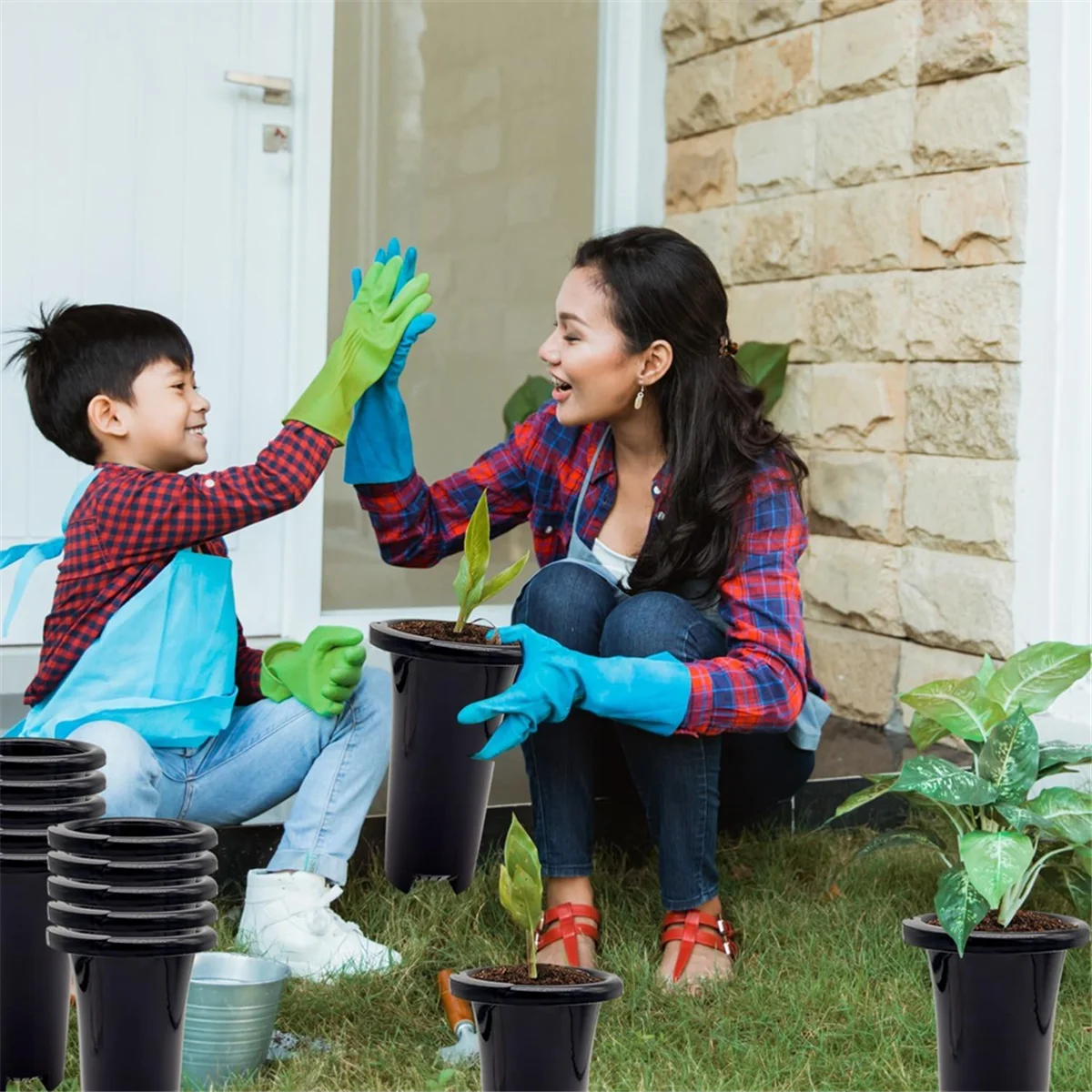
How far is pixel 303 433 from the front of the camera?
83.1 inches

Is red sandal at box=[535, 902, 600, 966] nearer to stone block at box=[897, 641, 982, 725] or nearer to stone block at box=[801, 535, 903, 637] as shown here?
stone block at box=[897, 641, 982, 725]

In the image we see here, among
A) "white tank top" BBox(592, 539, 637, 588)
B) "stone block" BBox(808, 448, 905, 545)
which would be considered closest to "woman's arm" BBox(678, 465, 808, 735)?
"white tank top" BBox(592, 539, 637, 588)

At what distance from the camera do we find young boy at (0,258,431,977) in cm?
202

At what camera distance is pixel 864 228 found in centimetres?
326

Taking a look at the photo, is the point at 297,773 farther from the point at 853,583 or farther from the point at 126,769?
the point at 853,583

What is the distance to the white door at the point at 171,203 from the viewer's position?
315 centimetres

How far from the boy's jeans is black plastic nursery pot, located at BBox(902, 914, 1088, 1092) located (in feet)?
2.71

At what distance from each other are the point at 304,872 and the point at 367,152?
2113mm

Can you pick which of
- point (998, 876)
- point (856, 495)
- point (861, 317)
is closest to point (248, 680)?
point (998, 876)

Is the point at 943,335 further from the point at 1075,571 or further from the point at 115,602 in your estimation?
the point at 115,602

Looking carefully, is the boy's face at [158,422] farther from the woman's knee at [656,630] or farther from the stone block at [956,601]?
the stone block at [956,601]

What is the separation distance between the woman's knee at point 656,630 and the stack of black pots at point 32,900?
0.75 m

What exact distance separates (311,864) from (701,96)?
2.41m

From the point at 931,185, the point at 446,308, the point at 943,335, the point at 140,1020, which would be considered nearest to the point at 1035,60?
the point at 931,185
